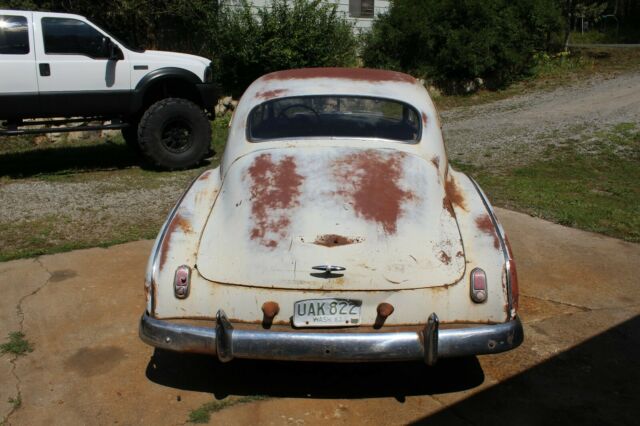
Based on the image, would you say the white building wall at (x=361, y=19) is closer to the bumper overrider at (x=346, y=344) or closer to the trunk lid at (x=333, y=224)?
the trunk lid at (x=333, y=224)

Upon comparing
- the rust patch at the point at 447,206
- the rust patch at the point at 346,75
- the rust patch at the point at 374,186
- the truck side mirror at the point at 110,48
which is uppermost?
the truck side mirror at the point at 110,48

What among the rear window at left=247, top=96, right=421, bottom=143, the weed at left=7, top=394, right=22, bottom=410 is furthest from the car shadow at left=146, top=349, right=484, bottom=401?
the rear window at left=247, top=96, right=421, bottom=143

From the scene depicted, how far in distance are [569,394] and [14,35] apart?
7.54 m

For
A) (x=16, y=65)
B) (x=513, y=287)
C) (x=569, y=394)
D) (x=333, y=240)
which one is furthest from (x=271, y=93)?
(x=16, y=65)

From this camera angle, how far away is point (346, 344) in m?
3.29

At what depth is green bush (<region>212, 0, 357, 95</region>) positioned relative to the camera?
14.1 metres

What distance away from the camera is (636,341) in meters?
4.23

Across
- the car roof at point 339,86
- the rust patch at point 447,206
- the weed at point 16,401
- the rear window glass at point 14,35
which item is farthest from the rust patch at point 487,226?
the rear window glass at point 14,35

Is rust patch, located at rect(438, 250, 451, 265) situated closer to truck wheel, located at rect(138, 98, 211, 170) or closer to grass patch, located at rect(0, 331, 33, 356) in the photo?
grass patch, located at rect(0, 331, 33, 356)

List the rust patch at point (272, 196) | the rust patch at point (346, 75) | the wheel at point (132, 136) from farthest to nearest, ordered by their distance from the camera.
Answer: the wheel at point (132, 136), the rust patch at point (346, 75), the rust patch at point (272, 196)

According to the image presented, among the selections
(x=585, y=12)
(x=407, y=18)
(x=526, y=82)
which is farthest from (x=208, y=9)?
(x=585, y=12)

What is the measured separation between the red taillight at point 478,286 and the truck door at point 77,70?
6.73m

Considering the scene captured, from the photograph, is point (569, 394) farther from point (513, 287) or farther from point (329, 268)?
point (329, 268)

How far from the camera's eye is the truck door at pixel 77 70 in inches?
335
